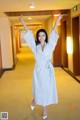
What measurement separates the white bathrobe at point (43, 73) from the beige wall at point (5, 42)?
4912mm

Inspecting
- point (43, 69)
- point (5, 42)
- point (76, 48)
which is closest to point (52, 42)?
point (43, 69)

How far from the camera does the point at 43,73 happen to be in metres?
3.38

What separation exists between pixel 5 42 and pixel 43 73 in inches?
203

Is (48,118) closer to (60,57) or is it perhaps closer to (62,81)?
(62,81)

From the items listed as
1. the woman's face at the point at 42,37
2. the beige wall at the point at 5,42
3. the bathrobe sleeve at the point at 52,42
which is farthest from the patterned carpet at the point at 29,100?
the beige wall at the point at 5,42

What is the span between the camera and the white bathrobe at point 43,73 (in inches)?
133

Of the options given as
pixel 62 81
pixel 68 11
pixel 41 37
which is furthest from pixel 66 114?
pixel 68 11

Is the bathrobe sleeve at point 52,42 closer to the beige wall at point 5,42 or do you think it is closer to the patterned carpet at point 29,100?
the patterned carpet at point 29,100

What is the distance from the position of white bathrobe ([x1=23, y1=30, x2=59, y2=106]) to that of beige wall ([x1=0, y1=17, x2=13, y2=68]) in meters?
4.91

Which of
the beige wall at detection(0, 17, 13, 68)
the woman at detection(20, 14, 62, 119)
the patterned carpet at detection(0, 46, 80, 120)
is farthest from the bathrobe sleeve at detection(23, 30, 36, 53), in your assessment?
the beige wall at detection(0, 17, 13, 68)

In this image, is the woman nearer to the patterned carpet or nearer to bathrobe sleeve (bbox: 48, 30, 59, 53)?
bathrobe sleeve (bbox: 48, 30, 59, 53)

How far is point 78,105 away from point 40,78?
1182mm

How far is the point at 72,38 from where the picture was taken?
6.61 m

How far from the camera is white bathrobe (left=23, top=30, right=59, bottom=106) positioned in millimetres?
3369
